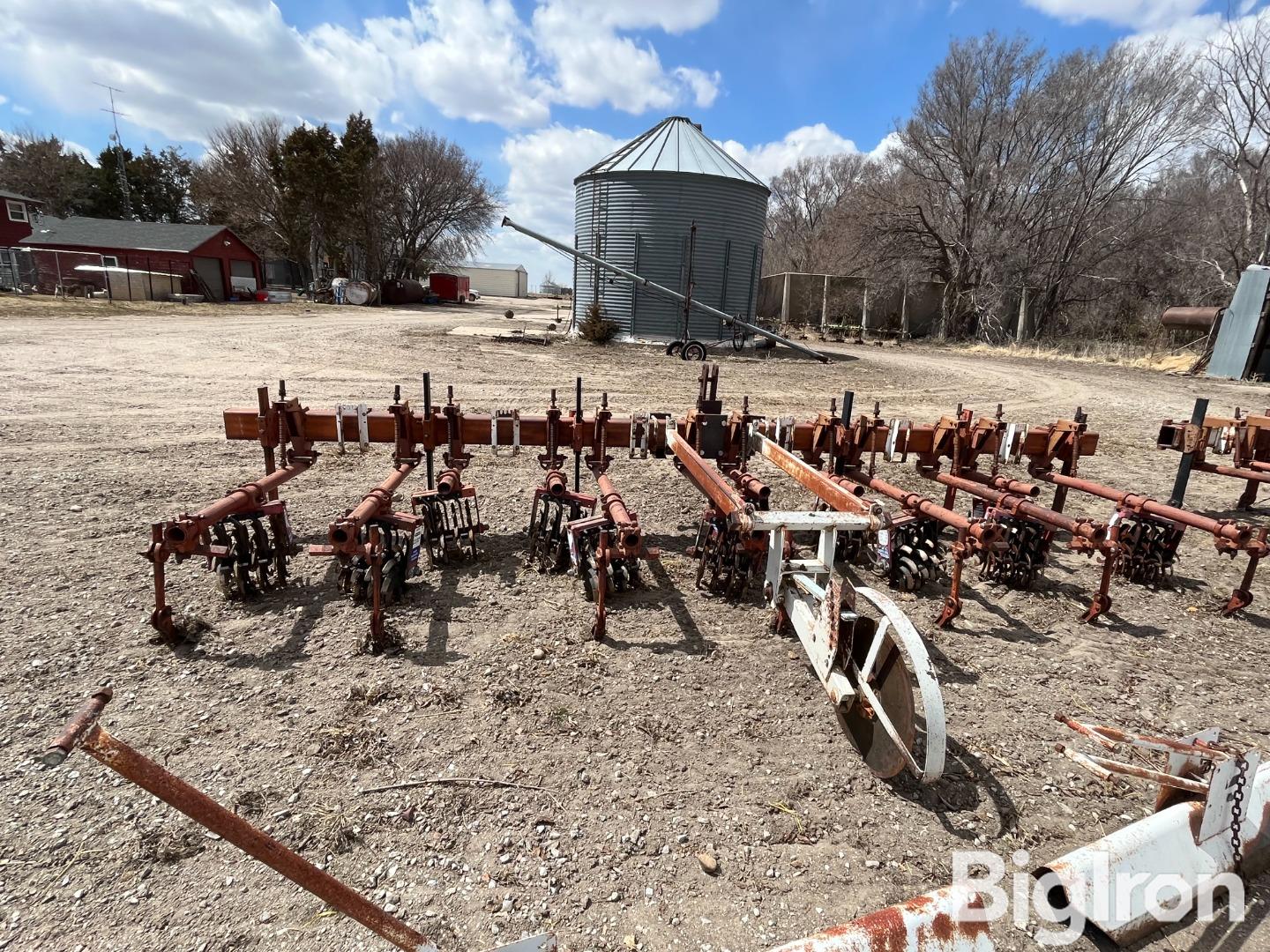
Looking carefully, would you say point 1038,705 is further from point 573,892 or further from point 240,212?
point 240,212

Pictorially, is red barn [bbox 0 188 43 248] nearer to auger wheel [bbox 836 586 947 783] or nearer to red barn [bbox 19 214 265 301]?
red barn [bbox 19 214 265 301]

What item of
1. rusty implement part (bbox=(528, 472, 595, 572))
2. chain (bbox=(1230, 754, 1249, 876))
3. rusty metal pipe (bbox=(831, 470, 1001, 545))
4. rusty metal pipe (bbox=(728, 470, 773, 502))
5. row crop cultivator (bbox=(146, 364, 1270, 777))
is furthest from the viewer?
rusty implement part (bbox=(528, 472, 595, 572))

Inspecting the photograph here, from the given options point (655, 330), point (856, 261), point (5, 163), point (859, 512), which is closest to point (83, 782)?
point (859, 512)

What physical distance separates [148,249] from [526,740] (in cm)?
4426

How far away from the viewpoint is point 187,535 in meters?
3.43

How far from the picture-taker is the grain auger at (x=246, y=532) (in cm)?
344

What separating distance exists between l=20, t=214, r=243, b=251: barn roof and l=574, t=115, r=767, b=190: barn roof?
90.8 feet

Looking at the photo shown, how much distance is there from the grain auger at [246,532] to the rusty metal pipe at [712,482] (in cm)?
262

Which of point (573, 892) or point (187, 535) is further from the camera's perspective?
point (187, 535)

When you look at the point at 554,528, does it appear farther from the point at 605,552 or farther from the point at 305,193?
the point at 305,193

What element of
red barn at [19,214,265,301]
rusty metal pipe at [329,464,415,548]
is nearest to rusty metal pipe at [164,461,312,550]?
rusty metal pipe at [329,464,415,548]

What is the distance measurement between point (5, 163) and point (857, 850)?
6863 centimetres

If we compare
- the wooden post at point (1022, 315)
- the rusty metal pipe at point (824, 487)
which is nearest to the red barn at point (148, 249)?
the rusty metal pipe at point (824, 487)

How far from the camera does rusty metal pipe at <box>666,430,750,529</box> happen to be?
10.9 ft
